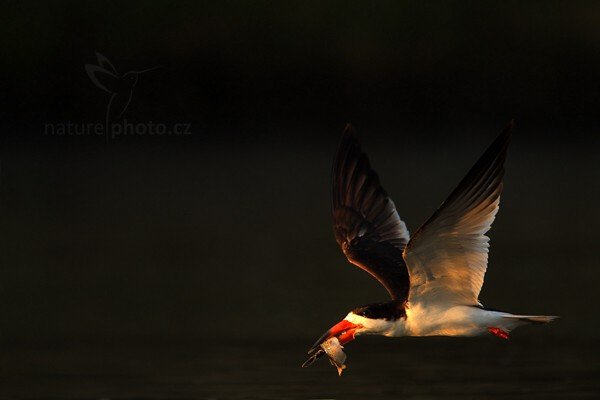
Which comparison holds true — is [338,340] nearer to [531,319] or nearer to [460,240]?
[460,240]

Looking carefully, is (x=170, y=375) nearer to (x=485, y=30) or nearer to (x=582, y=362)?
(x=582, y=362)

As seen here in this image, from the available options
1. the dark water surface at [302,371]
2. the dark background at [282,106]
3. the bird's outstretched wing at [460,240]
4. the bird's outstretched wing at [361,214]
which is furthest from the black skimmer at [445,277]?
the dark background at [282,106]

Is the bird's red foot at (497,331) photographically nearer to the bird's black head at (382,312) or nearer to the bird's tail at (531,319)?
the bird's tail at (531,319)

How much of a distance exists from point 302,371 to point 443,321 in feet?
6.97

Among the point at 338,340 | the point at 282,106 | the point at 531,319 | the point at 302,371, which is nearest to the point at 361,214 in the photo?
the point at 302,371

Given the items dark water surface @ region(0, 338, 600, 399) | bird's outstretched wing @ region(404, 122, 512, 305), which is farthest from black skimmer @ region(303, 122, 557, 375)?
dark water surface @ region(0, 338, 600, 399)

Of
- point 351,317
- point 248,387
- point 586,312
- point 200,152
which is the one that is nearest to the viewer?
point 351,317

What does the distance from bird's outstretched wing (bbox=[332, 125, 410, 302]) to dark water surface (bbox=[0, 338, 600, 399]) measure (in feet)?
3.23

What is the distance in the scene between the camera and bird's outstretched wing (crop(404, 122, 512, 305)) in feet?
36.5

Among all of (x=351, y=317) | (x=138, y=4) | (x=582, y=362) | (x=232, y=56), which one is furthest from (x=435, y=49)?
(x=351, y=317)

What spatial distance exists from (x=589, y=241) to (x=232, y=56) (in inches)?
516

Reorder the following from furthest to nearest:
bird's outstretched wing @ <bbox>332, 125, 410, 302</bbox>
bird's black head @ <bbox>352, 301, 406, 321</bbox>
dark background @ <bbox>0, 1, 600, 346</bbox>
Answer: dark background @ <bbox>0, 1, 600, 346</bbox>
bird's outstretched wing @ <bbox>332, 125, 410, 302</bbox>
bird's black head @ <bbox>352, 301, 406, 321</bbox>

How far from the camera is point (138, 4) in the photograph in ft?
110

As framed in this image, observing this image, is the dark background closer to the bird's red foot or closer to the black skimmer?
the black skimmer
